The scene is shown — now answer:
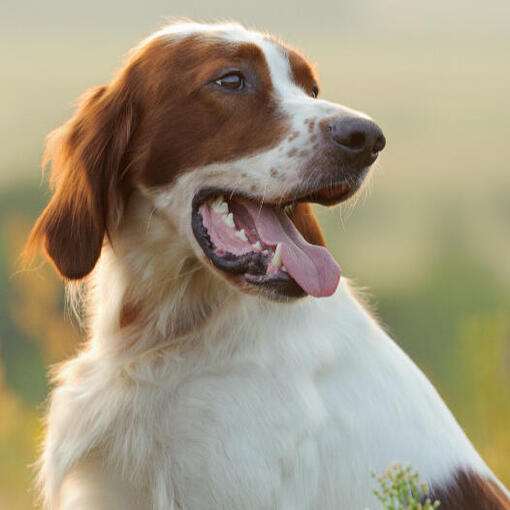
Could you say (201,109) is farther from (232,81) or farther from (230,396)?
(230,396)

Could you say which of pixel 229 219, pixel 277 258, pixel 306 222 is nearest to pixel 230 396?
pixel 277 258

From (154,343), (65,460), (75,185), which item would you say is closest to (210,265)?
(154,343)

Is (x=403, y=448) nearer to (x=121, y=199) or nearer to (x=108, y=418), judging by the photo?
(x=108, y=418)

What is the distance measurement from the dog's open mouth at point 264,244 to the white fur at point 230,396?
0.08 meters

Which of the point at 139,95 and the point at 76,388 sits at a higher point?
the point at 139,95

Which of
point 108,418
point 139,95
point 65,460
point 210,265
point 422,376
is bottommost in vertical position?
point 65,460

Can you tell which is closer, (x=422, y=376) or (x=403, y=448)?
(x=403, y=448)

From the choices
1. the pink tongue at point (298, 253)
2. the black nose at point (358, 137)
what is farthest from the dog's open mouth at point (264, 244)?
the black nose at point (358, 137)

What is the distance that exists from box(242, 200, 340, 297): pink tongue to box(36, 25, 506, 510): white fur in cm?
11

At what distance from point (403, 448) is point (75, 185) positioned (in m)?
1.53

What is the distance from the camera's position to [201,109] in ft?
10.8

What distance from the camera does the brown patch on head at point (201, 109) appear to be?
320 cm

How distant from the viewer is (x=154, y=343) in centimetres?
331

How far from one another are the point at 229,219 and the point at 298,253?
0.90 ft
